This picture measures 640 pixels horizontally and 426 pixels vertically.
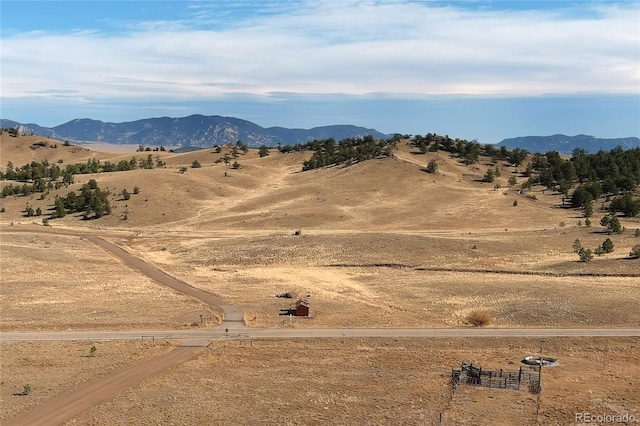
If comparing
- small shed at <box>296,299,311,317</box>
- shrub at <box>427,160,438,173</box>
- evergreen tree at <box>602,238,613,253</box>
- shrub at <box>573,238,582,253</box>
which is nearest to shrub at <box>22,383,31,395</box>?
small shed at <box>296,299,311,317</box>

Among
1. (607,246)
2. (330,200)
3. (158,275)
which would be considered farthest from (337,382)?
(330,200)

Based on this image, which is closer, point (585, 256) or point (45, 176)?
point (585, 256)

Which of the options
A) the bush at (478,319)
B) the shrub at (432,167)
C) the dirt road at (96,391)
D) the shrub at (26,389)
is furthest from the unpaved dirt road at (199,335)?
the shrub at (432,167)

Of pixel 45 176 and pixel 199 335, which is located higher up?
pixel 45 176

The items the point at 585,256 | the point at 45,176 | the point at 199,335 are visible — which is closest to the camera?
the point at 199,335

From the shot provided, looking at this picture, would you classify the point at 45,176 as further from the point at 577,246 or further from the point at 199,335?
the point at 577,246

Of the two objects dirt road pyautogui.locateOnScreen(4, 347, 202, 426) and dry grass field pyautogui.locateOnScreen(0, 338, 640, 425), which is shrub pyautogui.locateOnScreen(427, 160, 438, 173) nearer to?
dry grass field pyautogui.locateOnScreen(0, 338, 640, 425)
